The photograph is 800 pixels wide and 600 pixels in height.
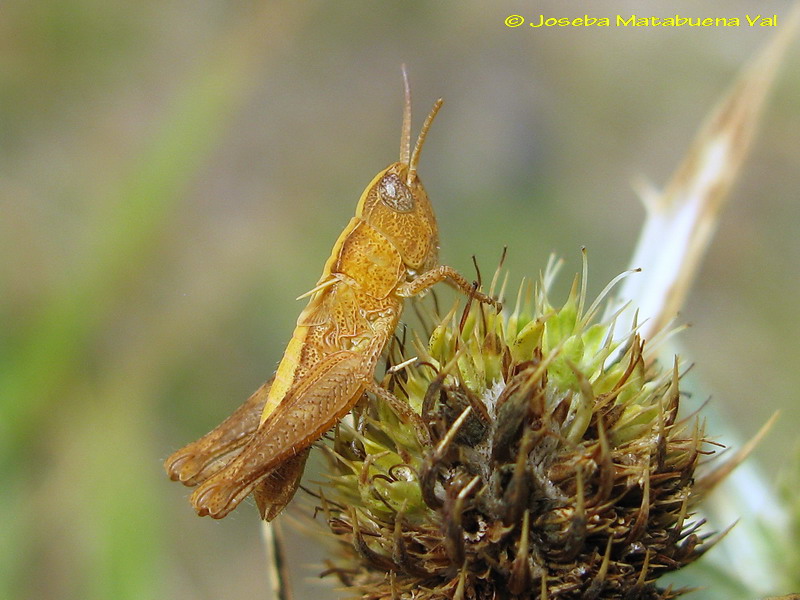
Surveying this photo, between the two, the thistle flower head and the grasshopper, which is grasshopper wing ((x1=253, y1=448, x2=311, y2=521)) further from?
the thistle flower head

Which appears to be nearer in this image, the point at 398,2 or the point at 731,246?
the point at 731,246

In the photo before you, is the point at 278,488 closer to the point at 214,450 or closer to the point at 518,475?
the point at 214,450

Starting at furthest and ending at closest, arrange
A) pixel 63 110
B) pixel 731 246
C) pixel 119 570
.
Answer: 1. pixel 63 110
2. pixel 731 246
3. pixel 119 570

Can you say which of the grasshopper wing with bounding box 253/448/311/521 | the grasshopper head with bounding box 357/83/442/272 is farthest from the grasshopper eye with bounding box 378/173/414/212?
the grasshopper wing with bounding box 253/448/311/521

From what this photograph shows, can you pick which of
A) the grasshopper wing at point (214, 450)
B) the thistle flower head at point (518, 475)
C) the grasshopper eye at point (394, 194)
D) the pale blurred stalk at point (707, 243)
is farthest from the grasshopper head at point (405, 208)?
the pale blurred stalk at point (707, 243)

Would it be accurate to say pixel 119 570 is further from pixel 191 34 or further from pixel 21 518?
pixel 191 34

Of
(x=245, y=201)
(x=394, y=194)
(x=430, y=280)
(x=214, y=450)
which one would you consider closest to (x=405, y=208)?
(x=394, y=194)

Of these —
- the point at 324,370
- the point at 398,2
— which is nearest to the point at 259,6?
the point at 398,2
